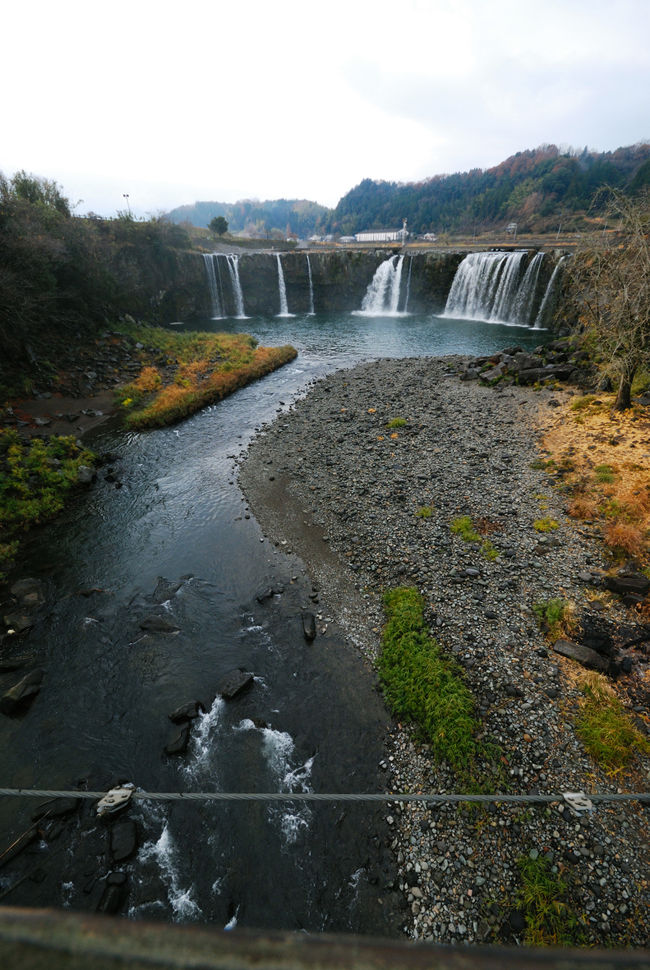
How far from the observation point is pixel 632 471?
14984mm

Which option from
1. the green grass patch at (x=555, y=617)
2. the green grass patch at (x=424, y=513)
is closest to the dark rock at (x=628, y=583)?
the green grass patch at (x=555, y=617)

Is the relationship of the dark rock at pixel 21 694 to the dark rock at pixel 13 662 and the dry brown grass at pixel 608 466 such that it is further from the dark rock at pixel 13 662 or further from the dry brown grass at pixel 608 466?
the dry brown grass at pixel 608 466

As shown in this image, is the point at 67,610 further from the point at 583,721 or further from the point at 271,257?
the point at 271,257

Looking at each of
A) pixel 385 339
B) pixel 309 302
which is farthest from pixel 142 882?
pixel 309 302

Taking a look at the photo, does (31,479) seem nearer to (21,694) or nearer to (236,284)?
(21,694)

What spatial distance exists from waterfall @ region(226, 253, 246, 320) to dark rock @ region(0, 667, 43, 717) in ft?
187

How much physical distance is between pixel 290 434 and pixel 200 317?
142 feet

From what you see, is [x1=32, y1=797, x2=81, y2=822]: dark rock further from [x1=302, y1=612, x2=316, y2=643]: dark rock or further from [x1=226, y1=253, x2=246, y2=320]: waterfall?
[x1=226, y1=253, x2=246, y2=320]: waterfall

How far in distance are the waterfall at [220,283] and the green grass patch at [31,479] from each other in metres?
44.2

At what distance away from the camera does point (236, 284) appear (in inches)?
2303

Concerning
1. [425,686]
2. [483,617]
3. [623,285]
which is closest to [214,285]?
[623,285]

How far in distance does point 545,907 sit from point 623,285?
65.0 ft

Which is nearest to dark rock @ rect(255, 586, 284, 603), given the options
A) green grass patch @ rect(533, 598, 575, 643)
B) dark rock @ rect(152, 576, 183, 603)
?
dark rock @ rect(152, 576, 183, 603)

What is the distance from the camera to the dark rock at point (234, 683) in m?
9.71
